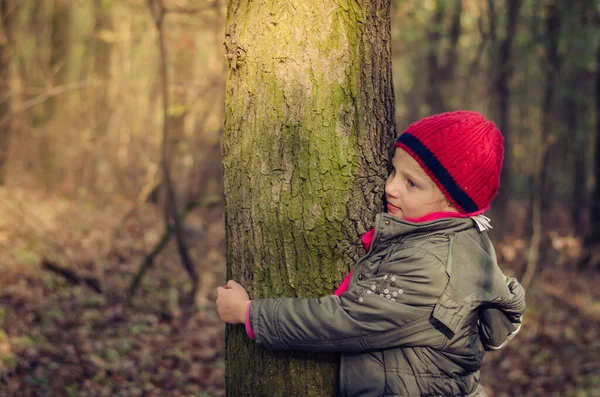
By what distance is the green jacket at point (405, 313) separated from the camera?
6.64 ft

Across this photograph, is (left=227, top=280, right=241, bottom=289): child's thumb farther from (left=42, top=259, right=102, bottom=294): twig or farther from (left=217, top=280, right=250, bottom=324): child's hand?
(left=42, top=259, right=102, bottom=294): twig

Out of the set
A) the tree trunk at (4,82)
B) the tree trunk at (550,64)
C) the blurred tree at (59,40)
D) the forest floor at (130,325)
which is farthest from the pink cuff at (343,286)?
the blurred tree at (59,40)

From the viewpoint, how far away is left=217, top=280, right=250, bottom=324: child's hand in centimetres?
222

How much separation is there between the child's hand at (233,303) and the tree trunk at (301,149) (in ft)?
0.15

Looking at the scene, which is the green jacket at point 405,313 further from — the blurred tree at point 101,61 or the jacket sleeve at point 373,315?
the blurred tree at point 101,61

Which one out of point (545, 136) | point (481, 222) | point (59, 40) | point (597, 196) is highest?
point (59, 40)

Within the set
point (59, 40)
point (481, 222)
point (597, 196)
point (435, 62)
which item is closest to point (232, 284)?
point (481, 222)

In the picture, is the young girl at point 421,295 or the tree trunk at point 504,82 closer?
the young girl at point 421,295

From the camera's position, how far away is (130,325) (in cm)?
571

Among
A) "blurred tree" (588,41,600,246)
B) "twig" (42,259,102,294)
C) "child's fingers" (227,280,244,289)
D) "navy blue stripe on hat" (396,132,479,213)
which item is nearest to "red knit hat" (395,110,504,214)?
"navy blue stripe on hat" (396,132,479,213)

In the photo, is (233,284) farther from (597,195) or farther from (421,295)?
(597,195)

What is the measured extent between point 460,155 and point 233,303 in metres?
1.06

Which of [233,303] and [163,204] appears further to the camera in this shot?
[163,204]

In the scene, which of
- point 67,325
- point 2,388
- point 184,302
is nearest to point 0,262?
point 67,325
